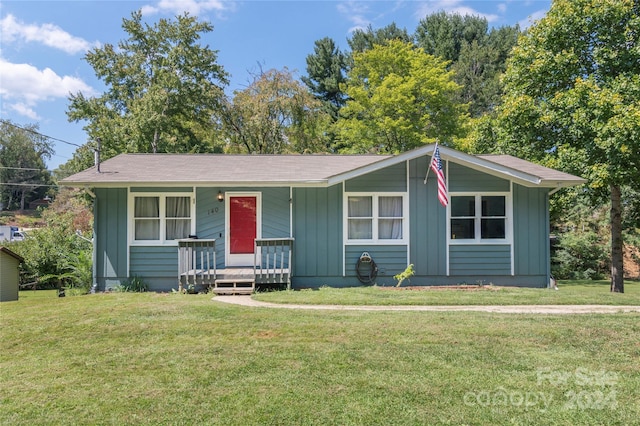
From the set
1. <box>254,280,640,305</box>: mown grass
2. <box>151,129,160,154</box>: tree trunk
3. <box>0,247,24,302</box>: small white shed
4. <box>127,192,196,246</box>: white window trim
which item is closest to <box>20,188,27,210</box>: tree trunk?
<box>151,129,160,154</box>: tree trunk

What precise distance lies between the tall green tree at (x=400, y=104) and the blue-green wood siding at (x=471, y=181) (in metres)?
11.5

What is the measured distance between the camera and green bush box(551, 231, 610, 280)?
16.8 m

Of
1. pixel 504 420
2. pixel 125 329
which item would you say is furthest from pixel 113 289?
pixel 504 420

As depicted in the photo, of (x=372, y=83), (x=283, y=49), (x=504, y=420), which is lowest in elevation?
(x=504, y=420)

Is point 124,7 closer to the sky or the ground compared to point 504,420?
closer to the sky

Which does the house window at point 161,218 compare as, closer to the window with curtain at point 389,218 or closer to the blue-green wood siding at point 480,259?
the window with curtain at point 389,218

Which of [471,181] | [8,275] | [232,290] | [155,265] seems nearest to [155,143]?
[8,275]

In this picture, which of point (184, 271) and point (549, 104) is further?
point (549, 104)

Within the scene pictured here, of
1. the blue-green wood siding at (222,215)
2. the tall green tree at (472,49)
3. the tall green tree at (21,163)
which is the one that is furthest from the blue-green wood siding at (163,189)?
the tall green tree at (21,163)

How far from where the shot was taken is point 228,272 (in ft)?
29.8

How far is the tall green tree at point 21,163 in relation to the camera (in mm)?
47219

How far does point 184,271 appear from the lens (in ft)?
29.7

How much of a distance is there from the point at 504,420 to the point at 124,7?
2513 cm

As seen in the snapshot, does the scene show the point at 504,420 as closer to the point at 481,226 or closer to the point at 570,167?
the point at 481,226
